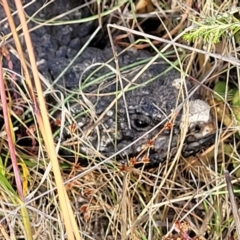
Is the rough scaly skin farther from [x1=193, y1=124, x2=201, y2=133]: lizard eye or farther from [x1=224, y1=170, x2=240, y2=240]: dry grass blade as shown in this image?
[x1=224, y1=170, x2=240, y2=240]: dry grass blade

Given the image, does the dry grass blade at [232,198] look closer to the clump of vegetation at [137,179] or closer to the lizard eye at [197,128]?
the clump of vegetation at [137,179]

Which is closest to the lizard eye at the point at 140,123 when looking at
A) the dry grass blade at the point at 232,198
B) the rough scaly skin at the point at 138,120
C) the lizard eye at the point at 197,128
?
the rough scaly skin at the point at 138,120

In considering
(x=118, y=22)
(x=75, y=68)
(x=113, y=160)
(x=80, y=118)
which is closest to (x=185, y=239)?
(x=113, y=160)

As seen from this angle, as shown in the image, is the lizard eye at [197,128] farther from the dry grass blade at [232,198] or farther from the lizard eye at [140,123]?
the dry grass blade at [232,198]

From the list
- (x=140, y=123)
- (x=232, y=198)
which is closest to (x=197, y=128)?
(x=140, y=123)

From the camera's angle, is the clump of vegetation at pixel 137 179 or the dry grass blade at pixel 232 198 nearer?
the dry grass blade at pixel 232 198

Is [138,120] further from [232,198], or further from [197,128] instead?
[232,198]

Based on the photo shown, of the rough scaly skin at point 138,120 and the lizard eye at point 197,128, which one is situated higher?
the rough scaly skin at point 138,120

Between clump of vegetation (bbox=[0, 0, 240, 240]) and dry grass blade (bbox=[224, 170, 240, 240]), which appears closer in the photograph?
dry grass blade (bbox=[224, 170, 240, 240])

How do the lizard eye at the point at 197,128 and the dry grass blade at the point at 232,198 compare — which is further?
the lizard eye at the point at 197,128

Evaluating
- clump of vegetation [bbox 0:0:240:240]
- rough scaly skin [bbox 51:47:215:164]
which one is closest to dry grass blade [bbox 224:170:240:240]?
clump of vegetation [bbox 0:0:240:240]

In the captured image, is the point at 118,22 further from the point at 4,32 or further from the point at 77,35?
the point at 4,32
